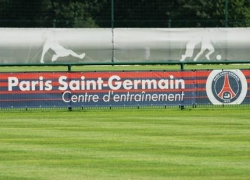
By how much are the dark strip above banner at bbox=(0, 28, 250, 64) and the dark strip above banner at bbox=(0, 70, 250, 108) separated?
56.2ft

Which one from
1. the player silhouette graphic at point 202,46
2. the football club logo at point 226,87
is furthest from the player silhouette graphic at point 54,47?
the football club logo at point 226,87

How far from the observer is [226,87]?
26109 mm

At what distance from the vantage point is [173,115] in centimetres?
2386

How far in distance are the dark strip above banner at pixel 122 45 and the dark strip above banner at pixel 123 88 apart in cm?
1713

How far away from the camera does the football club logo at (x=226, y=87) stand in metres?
26.1

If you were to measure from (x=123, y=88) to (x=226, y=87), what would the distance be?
2.69m

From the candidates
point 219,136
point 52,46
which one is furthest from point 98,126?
point 52,46

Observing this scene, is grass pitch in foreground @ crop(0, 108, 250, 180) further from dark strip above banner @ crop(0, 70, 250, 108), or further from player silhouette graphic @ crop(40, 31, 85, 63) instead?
player silhouette graphic @ crop(40, 31, 85, 63)

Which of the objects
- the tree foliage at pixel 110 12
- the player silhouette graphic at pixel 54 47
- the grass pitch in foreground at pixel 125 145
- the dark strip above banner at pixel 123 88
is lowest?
the grass pitch in foreground at pixel 125 145

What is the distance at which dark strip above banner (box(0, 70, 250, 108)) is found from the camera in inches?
989

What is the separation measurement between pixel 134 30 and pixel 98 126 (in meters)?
23.7

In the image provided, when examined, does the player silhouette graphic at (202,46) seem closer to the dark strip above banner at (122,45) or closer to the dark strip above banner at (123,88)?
the dark strip above banner at (122,45)

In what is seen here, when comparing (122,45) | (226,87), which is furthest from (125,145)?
(122,45)

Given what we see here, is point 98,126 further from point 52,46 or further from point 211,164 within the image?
point 52,46
